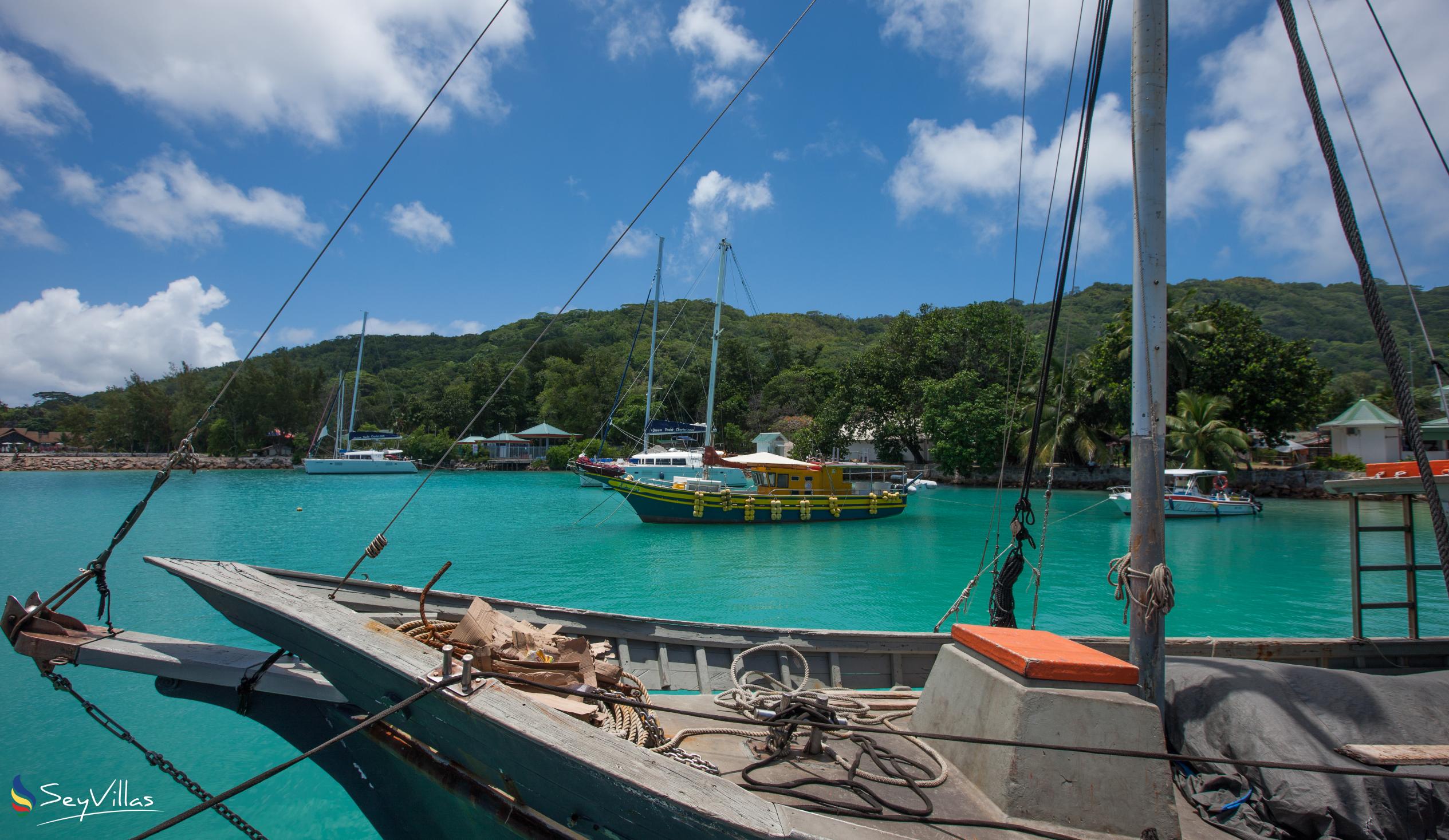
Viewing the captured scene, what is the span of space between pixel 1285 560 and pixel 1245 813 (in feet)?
78.4

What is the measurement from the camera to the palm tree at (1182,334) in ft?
130

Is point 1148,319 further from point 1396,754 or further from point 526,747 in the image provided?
point 526,747

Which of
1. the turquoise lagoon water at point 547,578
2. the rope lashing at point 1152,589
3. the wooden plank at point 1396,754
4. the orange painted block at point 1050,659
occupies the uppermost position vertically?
the rope lashing at point 1152,589

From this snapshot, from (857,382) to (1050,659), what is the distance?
167 feet

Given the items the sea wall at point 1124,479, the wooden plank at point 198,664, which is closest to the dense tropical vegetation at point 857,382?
the sea wall at point 1124,479

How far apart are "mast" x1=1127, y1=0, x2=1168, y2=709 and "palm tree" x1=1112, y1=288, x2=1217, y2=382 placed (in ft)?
134

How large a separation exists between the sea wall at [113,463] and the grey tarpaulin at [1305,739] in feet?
272

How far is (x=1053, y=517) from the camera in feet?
112

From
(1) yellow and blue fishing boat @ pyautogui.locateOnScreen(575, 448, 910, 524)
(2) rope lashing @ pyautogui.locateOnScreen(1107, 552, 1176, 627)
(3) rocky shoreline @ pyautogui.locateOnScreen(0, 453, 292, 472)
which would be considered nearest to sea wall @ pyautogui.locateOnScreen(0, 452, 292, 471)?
(3) rocky shoreline @ pyautogui.locateOnScreen(0, 453, 292, 472)

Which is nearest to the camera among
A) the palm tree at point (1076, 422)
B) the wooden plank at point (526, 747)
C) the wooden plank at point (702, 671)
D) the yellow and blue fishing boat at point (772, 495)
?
the wooden plank at point (526, 747)

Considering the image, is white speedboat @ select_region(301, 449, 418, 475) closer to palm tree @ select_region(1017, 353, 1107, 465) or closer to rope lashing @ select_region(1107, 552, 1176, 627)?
palm tree @ select_region(1017, 353, 1107, 465)

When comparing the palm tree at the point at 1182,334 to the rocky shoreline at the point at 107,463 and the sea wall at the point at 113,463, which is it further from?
the sea wall at the point at 113,463

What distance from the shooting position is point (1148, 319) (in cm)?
366

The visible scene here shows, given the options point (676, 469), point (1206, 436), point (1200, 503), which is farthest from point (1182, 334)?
point (676, 469)
